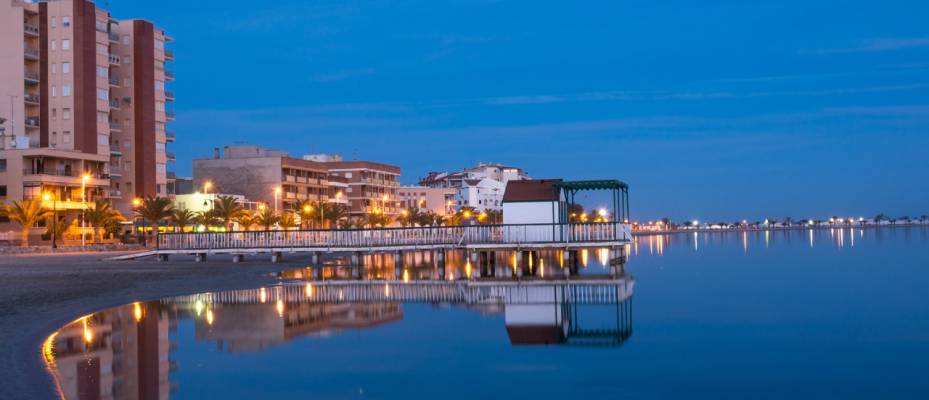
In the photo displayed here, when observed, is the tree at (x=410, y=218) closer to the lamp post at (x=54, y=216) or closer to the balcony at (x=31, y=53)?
the balcony at (x=31, y=53)

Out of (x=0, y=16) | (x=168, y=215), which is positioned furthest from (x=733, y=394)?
(x=0, y=16)

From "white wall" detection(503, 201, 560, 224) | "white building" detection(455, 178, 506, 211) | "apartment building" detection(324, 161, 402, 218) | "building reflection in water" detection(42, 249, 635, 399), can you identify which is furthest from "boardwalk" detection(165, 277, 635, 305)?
"white building" detection(455, 178, 506, 211)

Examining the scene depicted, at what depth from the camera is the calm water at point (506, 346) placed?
52.9 ft

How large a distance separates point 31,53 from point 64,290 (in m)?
66.5

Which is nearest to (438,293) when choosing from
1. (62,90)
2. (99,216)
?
(99,216)

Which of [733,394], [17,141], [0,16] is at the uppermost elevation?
[0,16]

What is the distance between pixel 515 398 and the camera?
1518 cm

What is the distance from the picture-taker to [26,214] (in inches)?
2921

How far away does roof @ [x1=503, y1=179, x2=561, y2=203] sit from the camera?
49.1 metres

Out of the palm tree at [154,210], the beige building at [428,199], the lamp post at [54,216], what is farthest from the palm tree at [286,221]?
the beige building at [428,199]

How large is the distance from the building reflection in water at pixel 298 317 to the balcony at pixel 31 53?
5899 cm

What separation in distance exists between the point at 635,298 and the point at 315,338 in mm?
14527

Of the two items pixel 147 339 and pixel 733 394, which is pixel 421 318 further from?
pixel 733 394

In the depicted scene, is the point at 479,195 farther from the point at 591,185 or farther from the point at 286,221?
the point at 591,185
